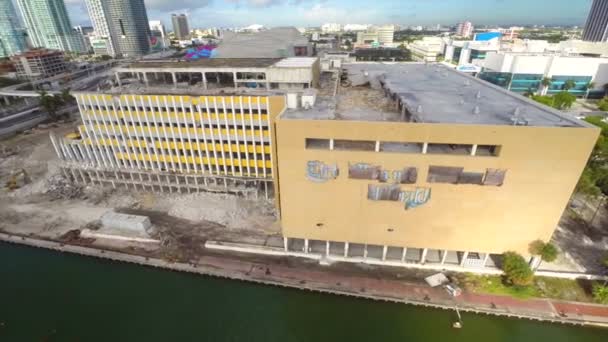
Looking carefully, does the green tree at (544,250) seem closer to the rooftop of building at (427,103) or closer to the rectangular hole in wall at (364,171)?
the rooftop of building at (427,103)

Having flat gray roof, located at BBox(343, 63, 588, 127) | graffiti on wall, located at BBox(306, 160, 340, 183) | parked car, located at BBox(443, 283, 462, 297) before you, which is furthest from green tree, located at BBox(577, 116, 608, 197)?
graffiti on wall, located at BBox(306, 160, 340, 183)

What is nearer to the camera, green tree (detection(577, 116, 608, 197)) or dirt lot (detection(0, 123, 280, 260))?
green tree (detection(577, 116, 608, 197))

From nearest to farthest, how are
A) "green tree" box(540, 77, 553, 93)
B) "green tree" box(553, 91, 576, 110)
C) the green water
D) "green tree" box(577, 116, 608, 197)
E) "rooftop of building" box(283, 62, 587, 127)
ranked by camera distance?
"rooftop of building" box(283, 62, 587, 127)
the green water
"green tree" box(577, 116, 608, 197)
"green tree" box(553, 91, 576, 110)
"green tree" box(540, 77, 553, 93)

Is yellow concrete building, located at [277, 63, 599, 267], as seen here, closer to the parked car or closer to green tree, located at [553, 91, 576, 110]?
the parked car

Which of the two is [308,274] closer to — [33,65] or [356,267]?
[356,267]

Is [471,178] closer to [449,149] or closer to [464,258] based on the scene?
[449,149]

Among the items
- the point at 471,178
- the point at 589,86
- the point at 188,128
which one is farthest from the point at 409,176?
the point at 589,86
